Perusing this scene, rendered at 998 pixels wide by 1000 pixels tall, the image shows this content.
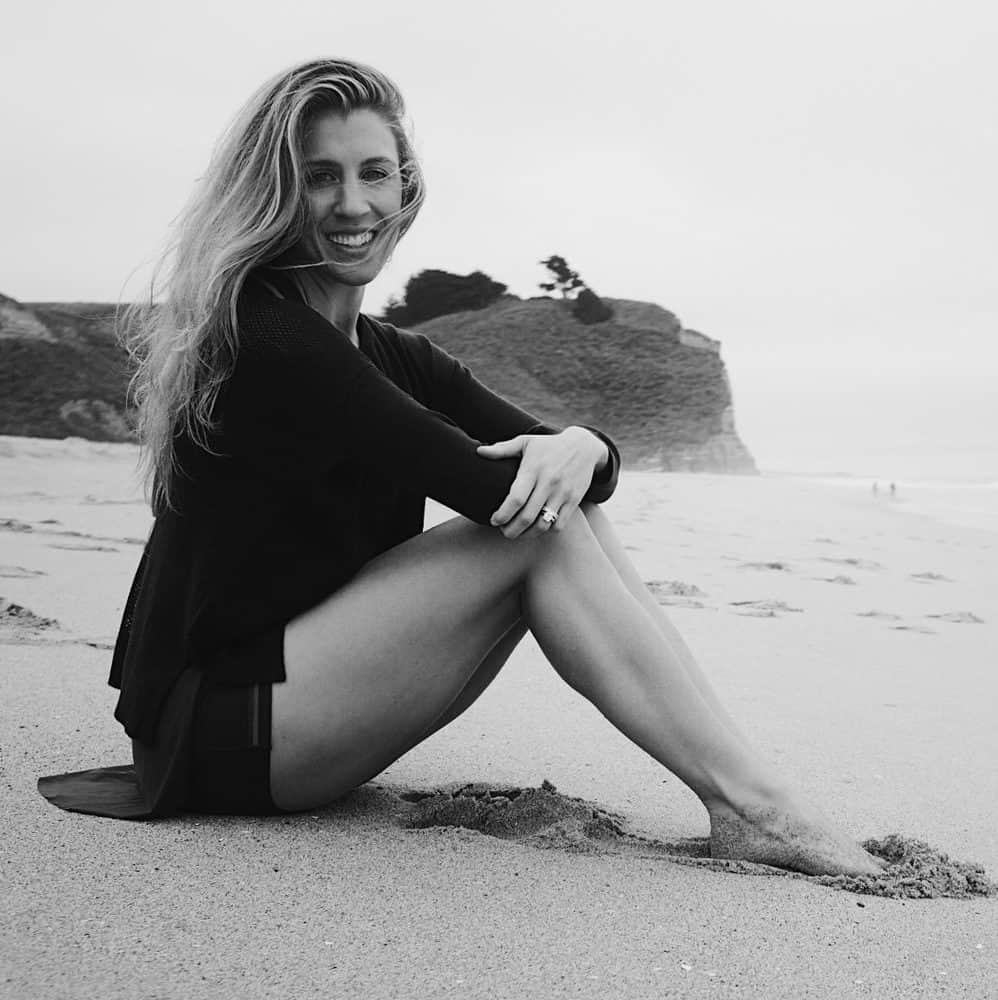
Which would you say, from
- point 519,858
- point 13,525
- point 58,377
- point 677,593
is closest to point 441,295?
point 58,377

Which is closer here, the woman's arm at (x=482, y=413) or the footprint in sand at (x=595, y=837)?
the footprint in sand at (x=595, y=837)

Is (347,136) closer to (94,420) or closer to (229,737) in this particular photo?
(229,737)

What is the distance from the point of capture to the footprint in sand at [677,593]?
4617 millimetres

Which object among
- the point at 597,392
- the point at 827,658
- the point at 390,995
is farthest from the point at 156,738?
the point at 597,392

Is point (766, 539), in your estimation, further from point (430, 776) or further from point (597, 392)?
point (597, 392)

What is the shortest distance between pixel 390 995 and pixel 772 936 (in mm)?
514

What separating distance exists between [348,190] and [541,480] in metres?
0.61

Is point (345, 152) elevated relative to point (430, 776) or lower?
elevated

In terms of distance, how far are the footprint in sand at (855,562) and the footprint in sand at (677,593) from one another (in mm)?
1972

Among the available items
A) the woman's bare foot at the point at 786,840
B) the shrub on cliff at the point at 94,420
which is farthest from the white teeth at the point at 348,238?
the shrub on cliff at the point at 94,420

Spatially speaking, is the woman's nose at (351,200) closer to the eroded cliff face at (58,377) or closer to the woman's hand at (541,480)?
the woman's hand at (541,480)

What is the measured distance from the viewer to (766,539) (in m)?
8.13

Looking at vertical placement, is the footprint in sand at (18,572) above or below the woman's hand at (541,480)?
below

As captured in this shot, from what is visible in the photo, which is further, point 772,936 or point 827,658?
point 827,658
